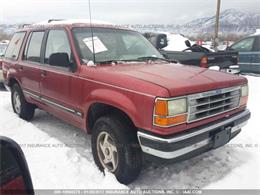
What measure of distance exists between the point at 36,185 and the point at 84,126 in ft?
3.00

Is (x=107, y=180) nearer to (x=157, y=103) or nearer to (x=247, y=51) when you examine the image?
(x=157, y=103)

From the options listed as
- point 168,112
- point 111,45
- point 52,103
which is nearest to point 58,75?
point 52,103

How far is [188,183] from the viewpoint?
3125mm

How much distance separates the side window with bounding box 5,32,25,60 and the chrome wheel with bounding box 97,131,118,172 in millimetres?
3109

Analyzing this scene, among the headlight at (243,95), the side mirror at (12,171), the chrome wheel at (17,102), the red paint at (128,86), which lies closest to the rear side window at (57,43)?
the red paint at (128,86)

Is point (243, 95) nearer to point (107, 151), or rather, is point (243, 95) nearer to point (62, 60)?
point (107, 151)

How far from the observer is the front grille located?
2.75 metres

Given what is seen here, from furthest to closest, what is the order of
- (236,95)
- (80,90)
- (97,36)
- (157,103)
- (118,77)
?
1. (97,36)
2. (80,90)
3. (236,95)
4. (118,77)
5. (157,103)

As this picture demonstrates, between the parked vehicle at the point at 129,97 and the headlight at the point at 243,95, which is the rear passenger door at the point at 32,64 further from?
the headlight at the point at 243,95

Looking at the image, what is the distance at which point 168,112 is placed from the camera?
258 cm

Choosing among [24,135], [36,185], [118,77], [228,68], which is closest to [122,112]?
[118,77]

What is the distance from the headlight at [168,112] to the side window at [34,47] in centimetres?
279

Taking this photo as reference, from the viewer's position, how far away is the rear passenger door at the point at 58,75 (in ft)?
12.0

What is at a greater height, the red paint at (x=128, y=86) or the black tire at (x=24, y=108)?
the red paint at (x=128, y=86)
